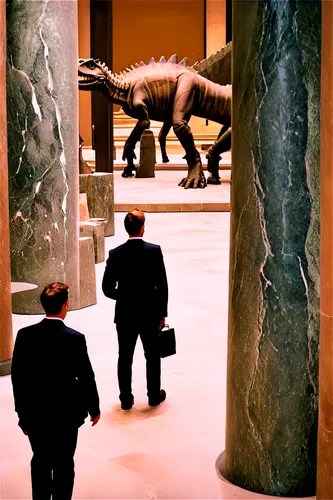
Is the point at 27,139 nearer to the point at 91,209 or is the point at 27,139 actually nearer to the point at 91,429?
the point at 91,429

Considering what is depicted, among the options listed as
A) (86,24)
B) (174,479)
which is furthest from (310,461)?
(86,24)

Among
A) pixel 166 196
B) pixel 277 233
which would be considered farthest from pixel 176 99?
pixel 277 233

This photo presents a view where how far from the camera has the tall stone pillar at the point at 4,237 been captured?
668cm

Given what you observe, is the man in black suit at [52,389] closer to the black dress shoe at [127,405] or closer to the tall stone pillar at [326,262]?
the tall stone pillar at [326,262]

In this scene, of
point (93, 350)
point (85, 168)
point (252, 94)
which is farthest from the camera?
point (85, 168)

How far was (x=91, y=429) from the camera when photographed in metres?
5.87

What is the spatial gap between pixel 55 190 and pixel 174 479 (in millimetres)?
4161

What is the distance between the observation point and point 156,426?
5.88m

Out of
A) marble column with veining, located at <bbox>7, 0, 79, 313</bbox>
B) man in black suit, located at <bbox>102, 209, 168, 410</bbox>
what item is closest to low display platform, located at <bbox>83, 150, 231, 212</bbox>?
marble column with veining, located at <bbox>7, 0, 79, 313</bbox>

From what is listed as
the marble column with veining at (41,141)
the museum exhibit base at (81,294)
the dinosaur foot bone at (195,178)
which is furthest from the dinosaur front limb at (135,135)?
the marble column with veining at (41,141)

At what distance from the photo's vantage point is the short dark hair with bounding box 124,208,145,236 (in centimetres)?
580

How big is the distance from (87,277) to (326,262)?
18.6 ft

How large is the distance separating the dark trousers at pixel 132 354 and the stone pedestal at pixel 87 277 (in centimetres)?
312

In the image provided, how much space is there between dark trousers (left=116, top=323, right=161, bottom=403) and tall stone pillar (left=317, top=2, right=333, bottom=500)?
2.10m
